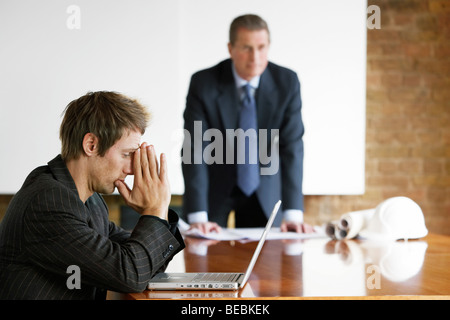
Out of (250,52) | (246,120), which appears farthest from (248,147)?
(250,52)

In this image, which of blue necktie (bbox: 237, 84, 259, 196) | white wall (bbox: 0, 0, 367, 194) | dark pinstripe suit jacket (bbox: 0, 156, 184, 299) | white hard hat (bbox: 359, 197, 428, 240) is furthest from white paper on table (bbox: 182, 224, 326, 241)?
white wall (bbox: 0, 0, 367, 194)

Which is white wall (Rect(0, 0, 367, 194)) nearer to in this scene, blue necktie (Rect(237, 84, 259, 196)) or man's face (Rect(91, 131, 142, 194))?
blue necktie (Rect(237, 84, 259, 196))

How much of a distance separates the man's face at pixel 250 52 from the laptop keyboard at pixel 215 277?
232 centimetres

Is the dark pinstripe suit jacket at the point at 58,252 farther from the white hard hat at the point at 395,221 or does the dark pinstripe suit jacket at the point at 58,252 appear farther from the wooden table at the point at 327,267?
the white hard hat at the point at 395,221

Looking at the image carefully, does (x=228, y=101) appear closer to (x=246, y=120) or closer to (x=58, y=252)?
(x=246, y=120)

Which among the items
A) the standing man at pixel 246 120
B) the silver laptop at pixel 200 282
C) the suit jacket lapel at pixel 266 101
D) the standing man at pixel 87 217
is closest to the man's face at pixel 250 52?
the standing man at pixel 246 120

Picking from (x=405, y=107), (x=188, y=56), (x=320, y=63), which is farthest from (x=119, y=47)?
(x=405, y=107)

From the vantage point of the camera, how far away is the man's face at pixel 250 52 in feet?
11.9

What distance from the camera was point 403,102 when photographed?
410cm

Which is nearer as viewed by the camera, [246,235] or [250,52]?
[246,235]

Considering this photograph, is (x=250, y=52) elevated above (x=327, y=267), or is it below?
above

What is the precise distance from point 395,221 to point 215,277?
39.6 inches
